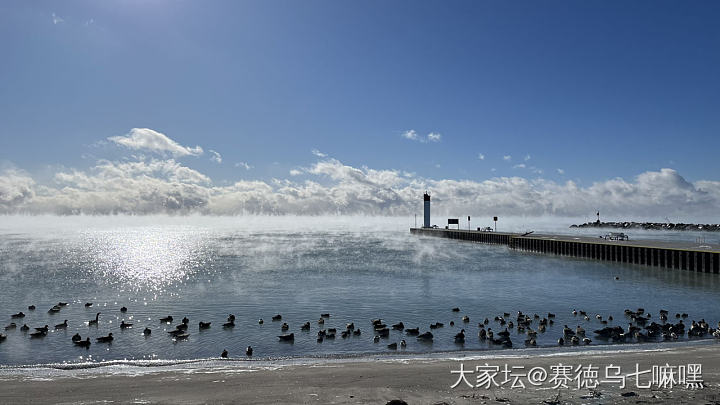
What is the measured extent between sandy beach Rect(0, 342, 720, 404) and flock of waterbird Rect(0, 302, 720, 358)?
543cm

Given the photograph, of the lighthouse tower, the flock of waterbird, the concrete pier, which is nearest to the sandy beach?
the flock of waterbird

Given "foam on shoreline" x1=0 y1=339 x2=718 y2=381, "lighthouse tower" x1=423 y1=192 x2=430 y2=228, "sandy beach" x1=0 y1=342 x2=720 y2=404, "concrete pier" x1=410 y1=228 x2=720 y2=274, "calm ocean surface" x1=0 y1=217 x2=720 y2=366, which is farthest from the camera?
"lighthouse tower" x1=423 y1=192 x2=430 y2=228

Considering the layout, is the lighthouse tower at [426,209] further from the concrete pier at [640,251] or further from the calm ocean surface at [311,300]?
the calm ocean surface at [311,300]

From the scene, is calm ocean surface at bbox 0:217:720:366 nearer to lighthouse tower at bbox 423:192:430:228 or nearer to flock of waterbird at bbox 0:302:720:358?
flock of waterbird at bbox 0:302:720:358

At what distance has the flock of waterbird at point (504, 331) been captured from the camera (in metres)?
27.5

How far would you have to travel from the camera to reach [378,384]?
17.0 m

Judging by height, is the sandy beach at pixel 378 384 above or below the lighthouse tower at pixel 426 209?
below

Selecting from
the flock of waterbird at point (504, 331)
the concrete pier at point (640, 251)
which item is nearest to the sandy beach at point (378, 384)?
the flock of waterbird at point (504, 331)

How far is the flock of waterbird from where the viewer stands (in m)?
27.5

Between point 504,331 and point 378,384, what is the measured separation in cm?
1421

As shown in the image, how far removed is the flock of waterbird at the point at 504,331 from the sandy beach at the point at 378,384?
17.8 feet

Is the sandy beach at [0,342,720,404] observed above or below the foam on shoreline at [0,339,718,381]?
above

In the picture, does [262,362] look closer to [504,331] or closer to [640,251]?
[504,331]

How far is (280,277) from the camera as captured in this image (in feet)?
200
